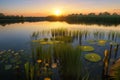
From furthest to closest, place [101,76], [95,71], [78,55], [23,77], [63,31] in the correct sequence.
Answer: [63,31] → [95,71] → [101,76] → [23,77] → [78,55]

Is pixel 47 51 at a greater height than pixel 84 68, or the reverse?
pixel 47 51

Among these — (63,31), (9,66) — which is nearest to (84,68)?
(9,66)

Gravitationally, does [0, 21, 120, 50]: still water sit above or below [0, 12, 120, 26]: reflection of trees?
below

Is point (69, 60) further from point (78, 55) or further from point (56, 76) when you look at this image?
point (56, 76)

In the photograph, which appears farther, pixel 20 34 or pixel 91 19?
pixel 91 19

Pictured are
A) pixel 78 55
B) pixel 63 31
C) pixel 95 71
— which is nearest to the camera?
pixel 78 55

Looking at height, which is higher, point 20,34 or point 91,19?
point 91,19

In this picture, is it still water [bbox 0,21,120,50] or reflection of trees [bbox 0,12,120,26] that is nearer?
still water [bbox 0,21,120,50]

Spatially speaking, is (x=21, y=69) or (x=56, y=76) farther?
(x=21, y=69)

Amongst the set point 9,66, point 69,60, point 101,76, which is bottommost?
point 101,76

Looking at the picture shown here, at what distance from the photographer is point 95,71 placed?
7578 mm

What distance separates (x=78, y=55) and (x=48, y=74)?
2.20 meters

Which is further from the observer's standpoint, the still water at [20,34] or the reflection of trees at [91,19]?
the reflection of trees at [91,19]

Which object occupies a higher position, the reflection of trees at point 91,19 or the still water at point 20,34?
the reflection of trees at point 91,19
